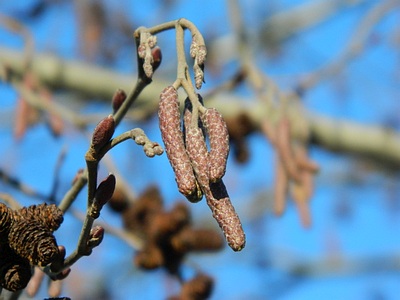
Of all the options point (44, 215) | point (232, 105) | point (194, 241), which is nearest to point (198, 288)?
point (194, 241)

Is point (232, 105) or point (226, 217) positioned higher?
point (232, 105)

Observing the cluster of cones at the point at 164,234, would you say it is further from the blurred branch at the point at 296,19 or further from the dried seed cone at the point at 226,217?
the blurred branch at the point at 296,19

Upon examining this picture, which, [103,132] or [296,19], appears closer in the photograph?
[103,132]

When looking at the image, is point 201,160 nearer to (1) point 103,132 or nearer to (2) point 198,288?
(1) point 103,132

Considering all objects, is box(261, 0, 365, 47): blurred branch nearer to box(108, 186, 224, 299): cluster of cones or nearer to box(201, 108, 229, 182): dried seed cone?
box(108, 186, 224, 299): cluster of cones

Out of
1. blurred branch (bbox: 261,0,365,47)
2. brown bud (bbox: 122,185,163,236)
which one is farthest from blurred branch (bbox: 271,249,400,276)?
brown bud (bbox: 122,185,163,236)

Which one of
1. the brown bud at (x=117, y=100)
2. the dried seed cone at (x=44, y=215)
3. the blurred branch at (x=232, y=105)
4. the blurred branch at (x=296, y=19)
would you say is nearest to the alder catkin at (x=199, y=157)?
the dried seed cone at (x=44, y=215)
